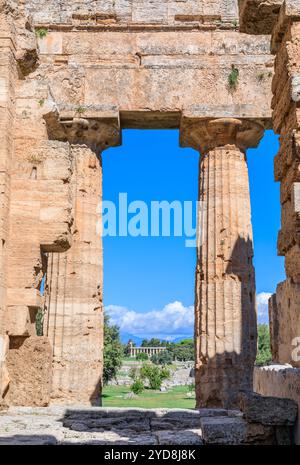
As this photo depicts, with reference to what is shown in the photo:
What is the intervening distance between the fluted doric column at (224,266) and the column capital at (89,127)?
204cm

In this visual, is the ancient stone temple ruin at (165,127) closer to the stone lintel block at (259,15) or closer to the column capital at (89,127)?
the column capital at (89,127)

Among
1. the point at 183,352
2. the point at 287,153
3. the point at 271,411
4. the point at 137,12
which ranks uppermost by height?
the point at 137,12

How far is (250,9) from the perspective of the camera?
299 inches

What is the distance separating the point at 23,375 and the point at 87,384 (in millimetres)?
6097

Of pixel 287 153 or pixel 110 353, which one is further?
pixel 110 353

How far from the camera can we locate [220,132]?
16422mm

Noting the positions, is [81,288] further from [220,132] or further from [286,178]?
[286,178]

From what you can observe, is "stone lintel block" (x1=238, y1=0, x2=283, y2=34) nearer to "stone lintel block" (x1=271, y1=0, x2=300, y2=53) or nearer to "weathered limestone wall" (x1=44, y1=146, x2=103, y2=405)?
"stone lintel block" (x1=271, y1=0, x2=300, y2=53)

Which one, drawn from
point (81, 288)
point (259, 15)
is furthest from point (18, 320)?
point (81, 288)

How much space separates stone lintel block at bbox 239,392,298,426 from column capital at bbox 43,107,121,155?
35.4 ft

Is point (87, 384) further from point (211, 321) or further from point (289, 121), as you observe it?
point (289, 121)

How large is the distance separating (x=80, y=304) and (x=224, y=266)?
389cm
